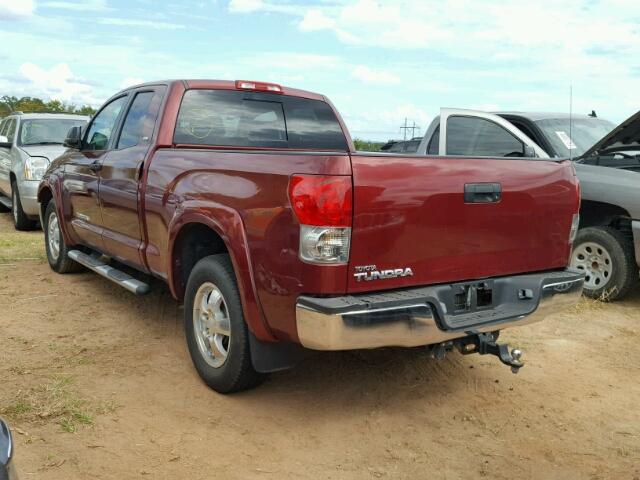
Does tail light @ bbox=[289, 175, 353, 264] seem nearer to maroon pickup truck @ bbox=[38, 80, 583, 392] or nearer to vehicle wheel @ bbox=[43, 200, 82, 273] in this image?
maroon pickup truck @ bbox=[38, 80, 583, 392]

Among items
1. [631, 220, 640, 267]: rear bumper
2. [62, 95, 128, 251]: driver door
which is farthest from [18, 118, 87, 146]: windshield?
[631, 220, 640, 267]: rear bumper

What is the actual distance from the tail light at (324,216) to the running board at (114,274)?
2111 mm

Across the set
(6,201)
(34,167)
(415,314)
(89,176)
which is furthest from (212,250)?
(6,201)

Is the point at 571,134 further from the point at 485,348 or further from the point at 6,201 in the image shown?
the point at 6,201

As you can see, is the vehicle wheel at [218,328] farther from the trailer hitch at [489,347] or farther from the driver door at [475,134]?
the driver door at [475,134]

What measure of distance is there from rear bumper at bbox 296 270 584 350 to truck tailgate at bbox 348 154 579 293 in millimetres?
85

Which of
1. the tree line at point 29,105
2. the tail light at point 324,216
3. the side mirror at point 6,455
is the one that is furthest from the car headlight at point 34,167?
the tree line at point 29,105

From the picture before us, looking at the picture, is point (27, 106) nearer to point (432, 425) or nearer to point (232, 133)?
point (232, 133)

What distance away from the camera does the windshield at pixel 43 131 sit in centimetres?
1025

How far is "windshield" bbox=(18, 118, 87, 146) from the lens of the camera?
10250 mm

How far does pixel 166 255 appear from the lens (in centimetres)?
420

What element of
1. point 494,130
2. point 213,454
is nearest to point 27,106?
point 494,130

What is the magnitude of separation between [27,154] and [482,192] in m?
8.20

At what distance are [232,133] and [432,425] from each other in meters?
2.61
